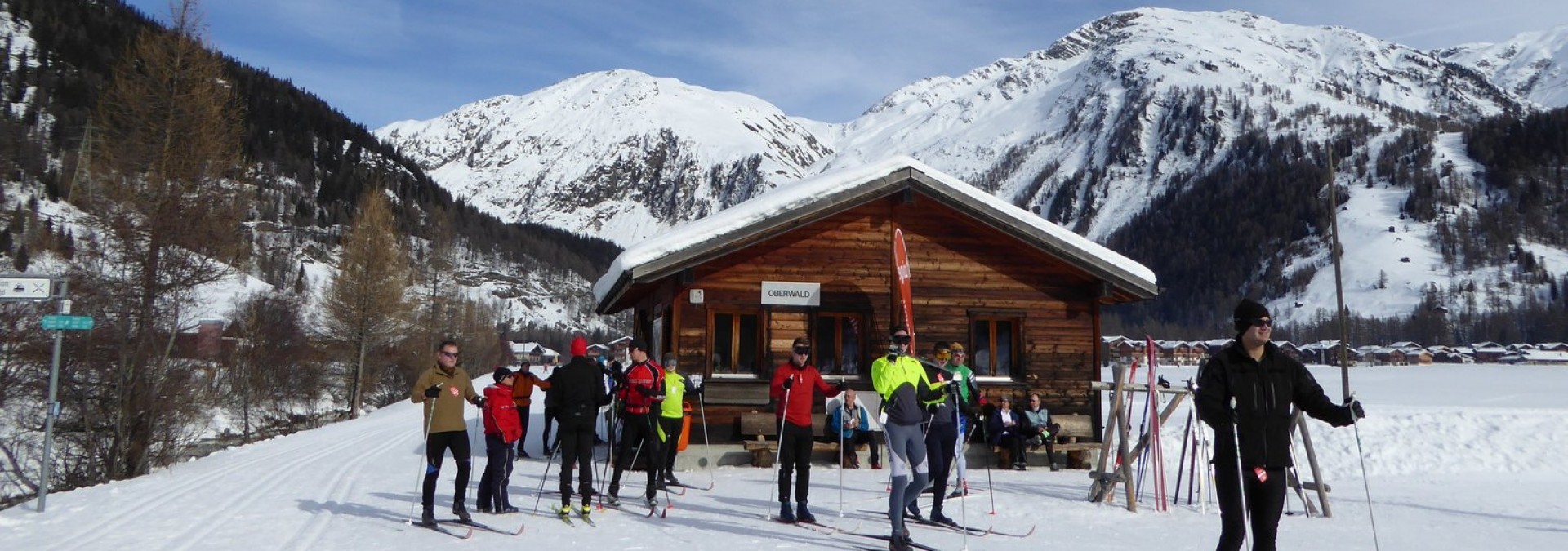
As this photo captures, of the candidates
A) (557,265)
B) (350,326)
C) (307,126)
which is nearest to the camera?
(350,326)

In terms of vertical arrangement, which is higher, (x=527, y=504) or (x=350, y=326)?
(x=350, y=326)

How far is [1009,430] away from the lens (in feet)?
52.2

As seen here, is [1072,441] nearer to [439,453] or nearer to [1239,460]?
[439,453]

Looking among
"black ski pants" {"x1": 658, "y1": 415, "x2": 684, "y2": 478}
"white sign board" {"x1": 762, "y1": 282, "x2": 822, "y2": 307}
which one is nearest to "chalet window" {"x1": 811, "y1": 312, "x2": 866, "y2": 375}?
"white sign board" {"x1": 762, "y1": 282, "x2": 822, "y2": 307}

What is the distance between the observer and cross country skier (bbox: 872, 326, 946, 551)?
8.70m

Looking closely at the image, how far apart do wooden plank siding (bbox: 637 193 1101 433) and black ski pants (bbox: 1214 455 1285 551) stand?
33.4 feet

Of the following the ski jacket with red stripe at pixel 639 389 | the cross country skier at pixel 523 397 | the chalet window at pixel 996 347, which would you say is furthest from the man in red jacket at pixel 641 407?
the chalet window at pixel 996 347

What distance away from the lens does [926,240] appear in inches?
662

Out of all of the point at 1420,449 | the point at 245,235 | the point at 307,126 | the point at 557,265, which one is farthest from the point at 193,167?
the point at 557,265

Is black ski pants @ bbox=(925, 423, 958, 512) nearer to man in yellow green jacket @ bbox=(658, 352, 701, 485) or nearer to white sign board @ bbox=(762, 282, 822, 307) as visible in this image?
man in yellow green jacket @ bbox=(658, 352, 701, 485)

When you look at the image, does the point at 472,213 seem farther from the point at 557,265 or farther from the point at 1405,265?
the point at 1405,265

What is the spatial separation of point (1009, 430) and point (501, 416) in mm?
8560

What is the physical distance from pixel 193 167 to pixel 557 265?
166921mm

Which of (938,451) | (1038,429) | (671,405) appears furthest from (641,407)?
(1038,429)
